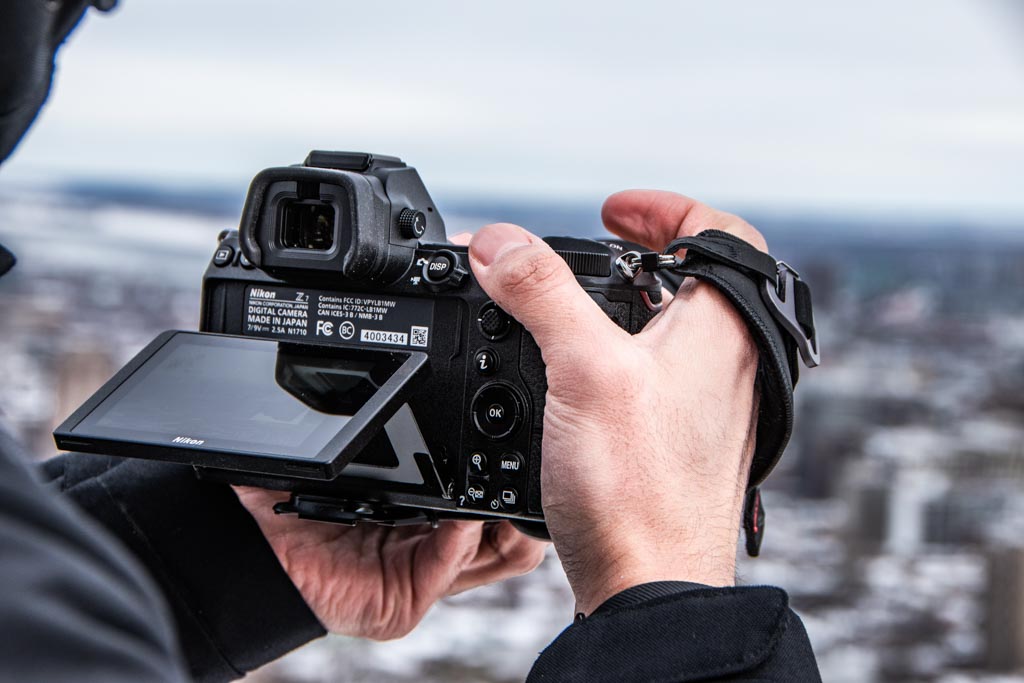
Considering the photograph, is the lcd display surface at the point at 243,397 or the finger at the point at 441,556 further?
the finger at the point at 441,556

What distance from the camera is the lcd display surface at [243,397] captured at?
88 centimetres

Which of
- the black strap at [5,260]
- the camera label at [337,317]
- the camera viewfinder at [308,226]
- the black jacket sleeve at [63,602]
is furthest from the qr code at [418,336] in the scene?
the black jacket sleeve at [63,602]

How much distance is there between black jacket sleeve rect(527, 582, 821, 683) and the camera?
2.22 feet

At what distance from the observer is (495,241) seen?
35.8 inches

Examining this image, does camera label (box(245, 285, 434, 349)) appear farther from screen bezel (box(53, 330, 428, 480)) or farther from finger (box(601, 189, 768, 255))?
finger (box(601, 189, 768, 255))

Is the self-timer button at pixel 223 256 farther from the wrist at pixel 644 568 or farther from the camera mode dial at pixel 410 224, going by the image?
the wrist at pixel 644 568

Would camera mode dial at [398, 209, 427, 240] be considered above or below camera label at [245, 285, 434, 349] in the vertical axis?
above

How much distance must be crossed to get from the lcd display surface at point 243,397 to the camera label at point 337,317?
0.02 metres

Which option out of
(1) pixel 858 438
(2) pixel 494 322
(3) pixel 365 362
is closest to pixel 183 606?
(3) pixel 365 362

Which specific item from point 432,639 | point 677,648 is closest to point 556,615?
point 432,639

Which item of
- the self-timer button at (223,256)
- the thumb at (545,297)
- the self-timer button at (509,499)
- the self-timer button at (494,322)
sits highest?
the thumb at (545,297)

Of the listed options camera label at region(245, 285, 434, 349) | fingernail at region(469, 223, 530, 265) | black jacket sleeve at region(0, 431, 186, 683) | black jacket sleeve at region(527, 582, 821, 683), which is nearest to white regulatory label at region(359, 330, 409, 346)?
camera label at region(245, 285, 434, 349)

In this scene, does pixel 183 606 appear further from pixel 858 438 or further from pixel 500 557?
pixel 858 438

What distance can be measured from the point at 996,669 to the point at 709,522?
3.51 m
